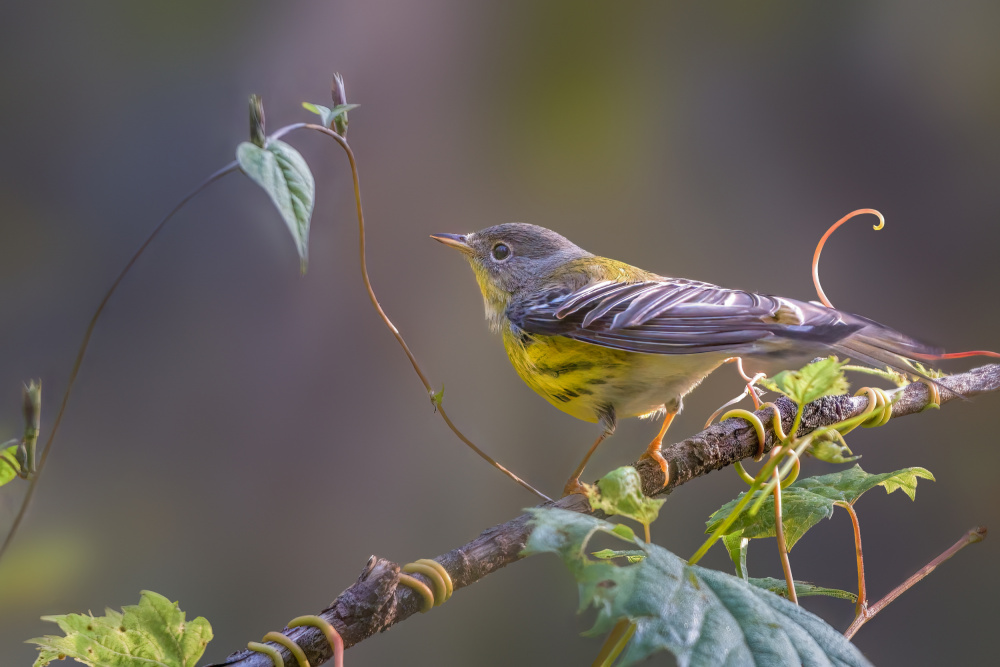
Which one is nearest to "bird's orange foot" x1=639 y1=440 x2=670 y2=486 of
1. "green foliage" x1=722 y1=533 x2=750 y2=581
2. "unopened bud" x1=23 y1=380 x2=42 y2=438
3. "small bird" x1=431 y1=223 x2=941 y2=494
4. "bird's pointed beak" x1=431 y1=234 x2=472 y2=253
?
"small bird" x1=431 y1=223 x2=941 y2=494

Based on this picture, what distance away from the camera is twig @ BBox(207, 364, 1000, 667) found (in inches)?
22.2

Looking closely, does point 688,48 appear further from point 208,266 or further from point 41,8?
point 41,8

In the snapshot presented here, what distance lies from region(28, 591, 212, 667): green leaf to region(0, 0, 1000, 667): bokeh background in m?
0.70

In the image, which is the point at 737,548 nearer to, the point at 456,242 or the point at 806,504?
the point at 806,504

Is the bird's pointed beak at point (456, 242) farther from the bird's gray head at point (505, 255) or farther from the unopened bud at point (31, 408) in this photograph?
the unopened bud at point (31, 408)

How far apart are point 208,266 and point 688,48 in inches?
45.2

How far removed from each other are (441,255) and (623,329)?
82cm

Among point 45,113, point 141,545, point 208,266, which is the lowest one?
point 141,545

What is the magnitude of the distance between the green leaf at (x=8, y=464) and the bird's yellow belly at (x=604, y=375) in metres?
0.59

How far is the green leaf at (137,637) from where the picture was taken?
0.59 meters

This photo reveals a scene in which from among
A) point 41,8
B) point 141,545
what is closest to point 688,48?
point 41,8

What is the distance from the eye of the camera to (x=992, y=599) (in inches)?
59.9

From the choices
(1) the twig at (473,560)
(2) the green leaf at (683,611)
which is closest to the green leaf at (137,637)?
(1) the twig at (473,560)

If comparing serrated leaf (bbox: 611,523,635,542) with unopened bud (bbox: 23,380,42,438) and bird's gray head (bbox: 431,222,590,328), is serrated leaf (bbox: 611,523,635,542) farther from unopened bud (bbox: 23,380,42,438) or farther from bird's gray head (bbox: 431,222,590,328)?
bird's gray head (bbox: 431,222,590,328)
